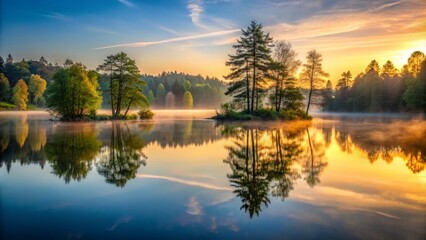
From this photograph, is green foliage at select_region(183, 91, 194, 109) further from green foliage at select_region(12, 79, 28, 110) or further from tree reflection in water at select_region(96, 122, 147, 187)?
tree reflection in water at select_region(96, 122, 147, 187)

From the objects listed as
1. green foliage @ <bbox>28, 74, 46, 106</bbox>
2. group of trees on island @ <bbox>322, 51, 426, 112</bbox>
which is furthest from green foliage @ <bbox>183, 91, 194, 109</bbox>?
group of trees on island @ <bbox>322, 51, 426, 112</bbox>

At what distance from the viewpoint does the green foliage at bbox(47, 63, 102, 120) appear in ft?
149

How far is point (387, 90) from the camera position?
96.1 m

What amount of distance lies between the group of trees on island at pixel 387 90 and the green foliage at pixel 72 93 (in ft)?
184

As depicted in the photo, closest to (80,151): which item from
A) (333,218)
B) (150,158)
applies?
(150,158)

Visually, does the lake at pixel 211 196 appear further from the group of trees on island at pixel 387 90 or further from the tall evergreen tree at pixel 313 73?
the group of trees on island at pixel 387 90

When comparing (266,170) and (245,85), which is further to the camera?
(245,85)

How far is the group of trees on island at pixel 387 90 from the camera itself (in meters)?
73.6

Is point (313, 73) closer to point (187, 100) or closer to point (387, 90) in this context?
point (387, 90)

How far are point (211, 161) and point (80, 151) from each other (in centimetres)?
731

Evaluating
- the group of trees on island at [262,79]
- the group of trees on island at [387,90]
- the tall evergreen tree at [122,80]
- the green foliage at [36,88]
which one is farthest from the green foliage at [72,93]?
the green foliage at [36,88]

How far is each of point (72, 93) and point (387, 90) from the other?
294 feet

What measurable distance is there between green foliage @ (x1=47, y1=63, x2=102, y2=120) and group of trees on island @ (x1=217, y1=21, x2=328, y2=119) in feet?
66.6

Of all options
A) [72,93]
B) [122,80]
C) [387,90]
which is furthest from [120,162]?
[387,90]
